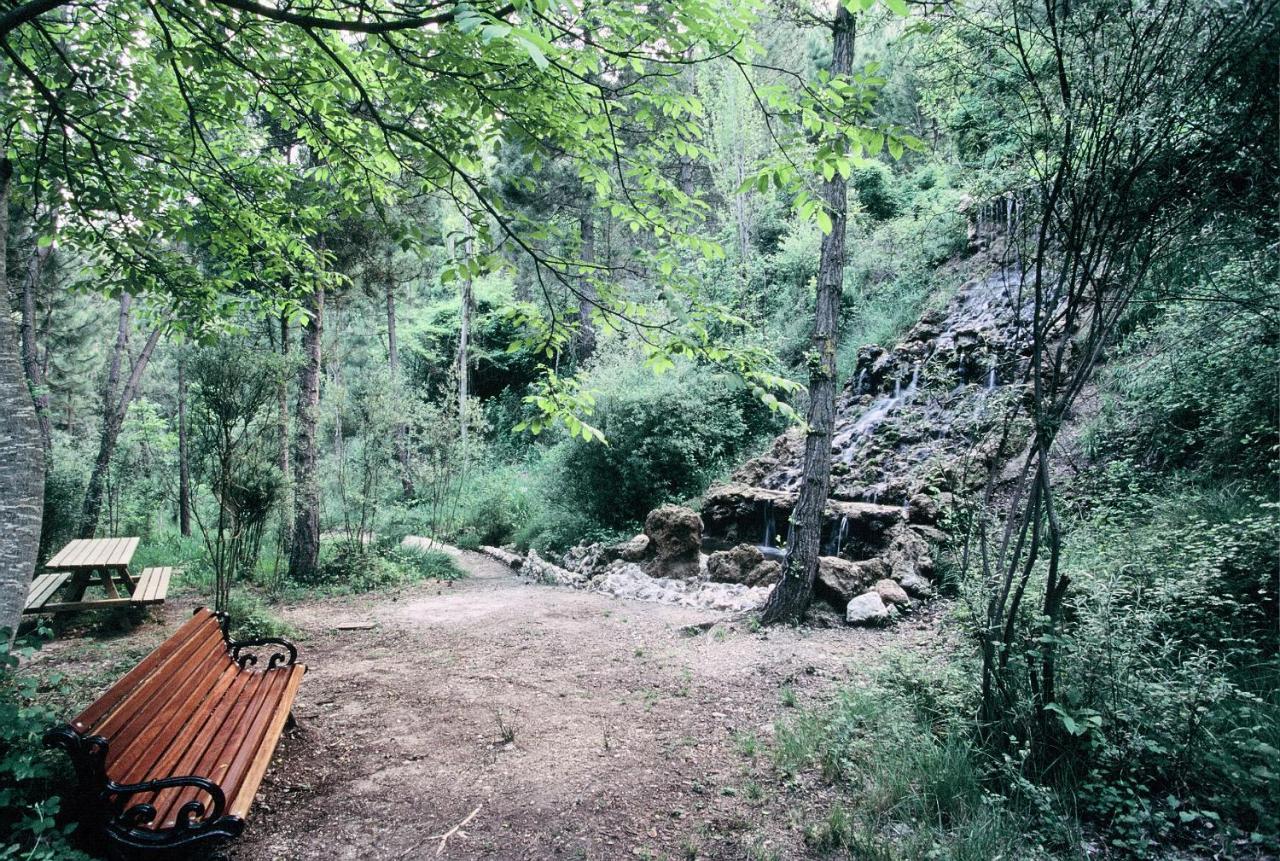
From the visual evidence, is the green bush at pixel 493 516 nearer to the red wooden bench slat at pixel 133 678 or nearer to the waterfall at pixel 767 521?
the waterfall at pixel 767 521

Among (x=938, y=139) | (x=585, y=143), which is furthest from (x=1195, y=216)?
(x=938, y=139)

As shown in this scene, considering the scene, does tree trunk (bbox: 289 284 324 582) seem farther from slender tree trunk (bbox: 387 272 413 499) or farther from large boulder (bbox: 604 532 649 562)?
large boulder (bbox: 604 532 649 562)

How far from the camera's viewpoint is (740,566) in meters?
9.11

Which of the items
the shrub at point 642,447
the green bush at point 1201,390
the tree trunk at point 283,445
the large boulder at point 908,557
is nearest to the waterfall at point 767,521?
the shrub at point 642,447

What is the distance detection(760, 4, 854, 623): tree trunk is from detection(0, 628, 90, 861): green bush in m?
5.64

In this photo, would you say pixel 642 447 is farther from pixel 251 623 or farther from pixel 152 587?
pixel 152 587

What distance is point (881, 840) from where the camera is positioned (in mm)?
2596

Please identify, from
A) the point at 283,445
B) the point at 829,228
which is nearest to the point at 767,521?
the point at 283,445

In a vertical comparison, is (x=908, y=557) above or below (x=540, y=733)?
above

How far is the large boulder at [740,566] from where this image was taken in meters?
8.77

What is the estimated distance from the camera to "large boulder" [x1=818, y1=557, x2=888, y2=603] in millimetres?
6734

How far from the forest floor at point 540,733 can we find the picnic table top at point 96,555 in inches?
30.1

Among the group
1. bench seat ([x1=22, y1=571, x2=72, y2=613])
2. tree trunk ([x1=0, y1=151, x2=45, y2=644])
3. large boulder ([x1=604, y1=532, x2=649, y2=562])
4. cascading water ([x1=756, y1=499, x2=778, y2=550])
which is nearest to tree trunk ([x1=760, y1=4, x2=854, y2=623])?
cascading water ([x1=756, y1=499, x2=778, y2=550])

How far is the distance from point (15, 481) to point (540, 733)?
3176 millimetres
